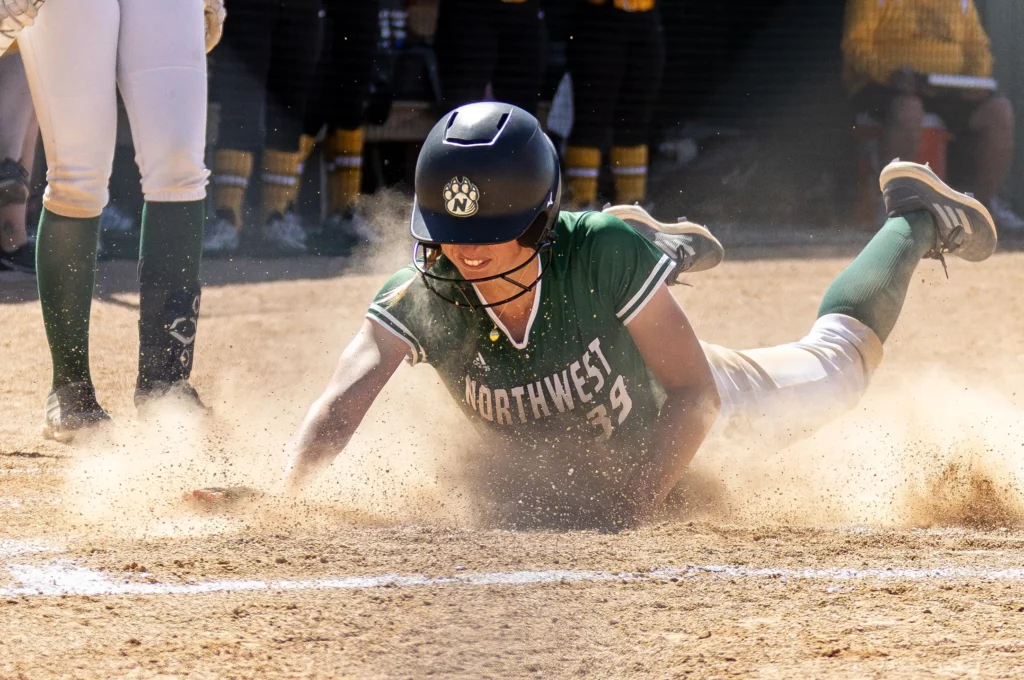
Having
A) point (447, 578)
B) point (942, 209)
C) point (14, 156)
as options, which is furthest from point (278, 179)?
point (447, 578)

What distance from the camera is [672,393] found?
311cm

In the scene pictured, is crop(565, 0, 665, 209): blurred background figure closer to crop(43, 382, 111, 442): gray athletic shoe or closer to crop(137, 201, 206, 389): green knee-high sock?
crop(137, 201, 206, 389): green knee-high sock

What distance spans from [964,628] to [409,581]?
100 centimetres

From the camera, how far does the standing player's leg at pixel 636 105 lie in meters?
8.30

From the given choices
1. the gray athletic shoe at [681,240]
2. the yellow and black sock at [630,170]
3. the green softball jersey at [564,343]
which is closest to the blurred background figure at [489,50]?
the yellow and black sock at [630,170]

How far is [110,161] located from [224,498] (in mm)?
1398

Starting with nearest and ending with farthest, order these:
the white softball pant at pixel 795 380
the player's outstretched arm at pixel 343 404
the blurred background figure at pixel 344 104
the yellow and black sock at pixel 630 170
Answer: the player's outstretched arm at pixel 343 404, the white softball pant at pixel 795 380, the blurred background figure at pixel 344 104, the yellow and black sock at pixel 630 170

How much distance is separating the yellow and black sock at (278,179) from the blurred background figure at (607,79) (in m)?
1.71

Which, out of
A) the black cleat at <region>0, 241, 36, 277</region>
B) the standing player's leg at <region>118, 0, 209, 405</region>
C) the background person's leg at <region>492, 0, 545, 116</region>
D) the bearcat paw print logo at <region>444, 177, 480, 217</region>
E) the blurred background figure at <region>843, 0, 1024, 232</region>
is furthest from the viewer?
the blurred background figure at <region>843, 0, 1024, 232</region>

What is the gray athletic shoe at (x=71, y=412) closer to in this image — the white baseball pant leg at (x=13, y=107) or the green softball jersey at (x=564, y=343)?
the green softball jersey at (x=564, y=343)

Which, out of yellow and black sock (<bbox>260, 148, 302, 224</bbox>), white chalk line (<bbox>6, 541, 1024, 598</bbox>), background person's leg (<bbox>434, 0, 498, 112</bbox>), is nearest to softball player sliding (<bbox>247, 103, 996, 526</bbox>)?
white chalk line (<bbox>6, 541, 1024, 598</bbox>)

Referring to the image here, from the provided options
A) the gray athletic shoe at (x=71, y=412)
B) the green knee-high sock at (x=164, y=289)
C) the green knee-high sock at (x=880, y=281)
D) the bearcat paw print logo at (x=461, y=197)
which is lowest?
the gray athletic shoe at (x=71, y=412)

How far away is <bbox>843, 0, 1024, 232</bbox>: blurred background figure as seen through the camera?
347 inches

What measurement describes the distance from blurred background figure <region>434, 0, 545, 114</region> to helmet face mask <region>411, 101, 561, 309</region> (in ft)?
16.7
